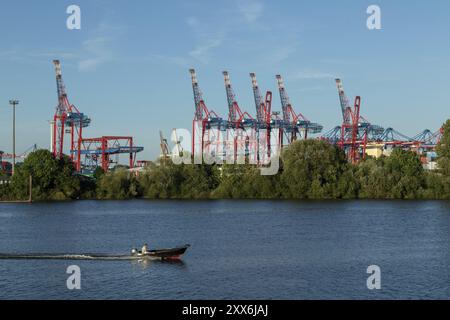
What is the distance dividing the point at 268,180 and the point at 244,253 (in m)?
51.2

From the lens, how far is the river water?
998 inches

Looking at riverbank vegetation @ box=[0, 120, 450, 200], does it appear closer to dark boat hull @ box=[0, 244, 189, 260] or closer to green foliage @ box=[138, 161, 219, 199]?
green foliage @ box=[138, 161, 219, 199]

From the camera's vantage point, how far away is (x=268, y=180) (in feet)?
279

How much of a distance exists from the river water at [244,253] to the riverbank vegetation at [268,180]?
732 inches

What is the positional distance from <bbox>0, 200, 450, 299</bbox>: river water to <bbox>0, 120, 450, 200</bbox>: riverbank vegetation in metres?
18.6

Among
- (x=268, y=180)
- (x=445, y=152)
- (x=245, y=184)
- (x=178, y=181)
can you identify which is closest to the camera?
(x=445, y=152)

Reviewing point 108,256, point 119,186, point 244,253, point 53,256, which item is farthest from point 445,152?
point 53,256

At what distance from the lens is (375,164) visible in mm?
83125

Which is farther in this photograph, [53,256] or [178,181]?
[178,181]

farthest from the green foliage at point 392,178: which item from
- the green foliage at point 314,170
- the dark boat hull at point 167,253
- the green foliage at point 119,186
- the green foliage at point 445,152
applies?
the dark boat hull at point 167,253

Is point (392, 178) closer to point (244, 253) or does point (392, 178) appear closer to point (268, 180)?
point (268, 180)

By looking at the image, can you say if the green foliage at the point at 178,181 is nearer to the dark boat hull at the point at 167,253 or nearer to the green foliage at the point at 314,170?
the green foliage at the point at 314,170

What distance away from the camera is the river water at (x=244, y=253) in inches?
998

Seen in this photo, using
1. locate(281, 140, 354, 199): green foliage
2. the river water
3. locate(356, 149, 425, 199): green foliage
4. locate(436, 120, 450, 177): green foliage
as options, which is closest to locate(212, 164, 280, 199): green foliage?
locate(281, 140, 354, 199): green foliage
